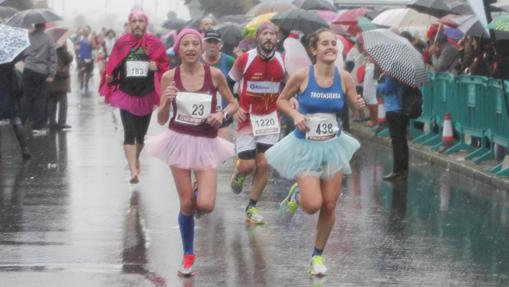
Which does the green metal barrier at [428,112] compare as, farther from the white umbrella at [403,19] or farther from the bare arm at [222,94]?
the bare arm at [222,94]

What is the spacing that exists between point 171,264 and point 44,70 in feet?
39.0

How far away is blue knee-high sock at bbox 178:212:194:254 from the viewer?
9.50 meters

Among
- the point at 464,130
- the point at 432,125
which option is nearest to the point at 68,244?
the point at 464,130

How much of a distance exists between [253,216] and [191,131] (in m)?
2.41

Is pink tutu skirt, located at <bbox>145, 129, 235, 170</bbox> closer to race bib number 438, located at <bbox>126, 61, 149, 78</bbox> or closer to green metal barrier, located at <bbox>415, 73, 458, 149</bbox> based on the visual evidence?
race bib number 438, located at <bbox>126, 61, 149, 78</bbox>

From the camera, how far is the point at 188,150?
972 cm

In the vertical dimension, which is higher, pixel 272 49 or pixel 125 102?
pixel 272 49

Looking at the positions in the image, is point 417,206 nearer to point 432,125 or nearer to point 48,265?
point 48,265

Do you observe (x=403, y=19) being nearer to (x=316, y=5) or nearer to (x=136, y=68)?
(x=316, y=5)

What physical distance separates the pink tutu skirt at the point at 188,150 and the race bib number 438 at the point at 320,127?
2.15 feet

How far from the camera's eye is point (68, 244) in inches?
422

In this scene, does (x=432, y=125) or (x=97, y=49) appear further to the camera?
(x=97, y=49)

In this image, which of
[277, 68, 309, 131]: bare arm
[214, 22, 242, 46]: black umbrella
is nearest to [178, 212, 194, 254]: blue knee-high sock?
[277, 68, 309, 131]: bare arm

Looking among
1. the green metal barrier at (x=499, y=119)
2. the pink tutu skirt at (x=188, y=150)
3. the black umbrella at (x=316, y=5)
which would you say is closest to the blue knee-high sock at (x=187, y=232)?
the pink tutu skirt at (x=188, y=150)
